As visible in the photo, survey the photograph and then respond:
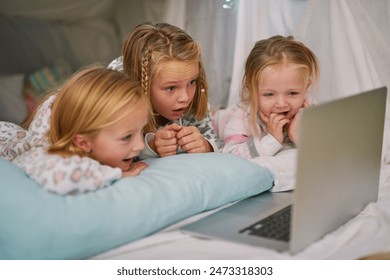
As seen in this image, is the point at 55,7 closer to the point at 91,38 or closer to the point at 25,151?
the point at 91,38

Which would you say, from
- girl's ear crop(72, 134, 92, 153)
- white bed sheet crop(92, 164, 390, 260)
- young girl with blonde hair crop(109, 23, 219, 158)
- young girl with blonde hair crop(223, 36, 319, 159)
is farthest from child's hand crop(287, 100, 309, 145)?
girl's ear crop(72, 134, 92, 153)

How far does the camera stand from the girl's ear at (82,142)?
1.09 meters

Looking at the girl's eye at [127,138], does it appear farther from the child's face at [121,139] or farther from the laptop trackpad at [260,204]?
the laptop trackpad at [260,204]

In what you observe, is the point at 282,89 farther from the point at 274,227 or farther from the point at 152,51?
the point at 274,227

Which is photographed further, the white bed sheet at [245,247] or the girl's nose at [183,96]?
the girl's nose at [183,96]

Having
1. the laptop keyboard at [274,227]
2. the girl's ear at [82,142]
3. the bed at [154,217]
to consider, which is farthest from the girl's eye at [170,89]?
the laptop keyboard at [274,227]

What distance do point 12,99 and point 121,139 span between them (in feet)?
2.31

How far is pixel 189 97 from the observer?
1.38 meters

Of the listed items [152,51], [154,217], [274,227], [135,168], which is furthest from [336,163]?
[152,51]

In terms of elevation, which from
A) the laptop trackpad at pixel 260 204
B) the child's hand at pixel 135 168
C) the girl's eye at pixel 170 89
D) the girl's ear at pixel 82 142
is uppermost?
the girl's eye at pixel 170 89

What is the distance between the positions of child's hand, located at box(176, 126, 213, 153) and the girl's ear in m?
0.31

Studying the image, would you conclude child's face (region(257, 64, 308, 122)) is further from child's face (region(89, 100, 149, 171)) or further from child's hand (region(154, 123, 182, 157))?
child's face (region(89, 100, 149, 171))

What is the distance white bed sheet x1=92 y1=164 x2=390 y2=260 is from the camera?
2.99ft

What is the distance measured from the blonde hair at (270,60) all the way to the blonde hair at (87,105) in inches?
17.5
